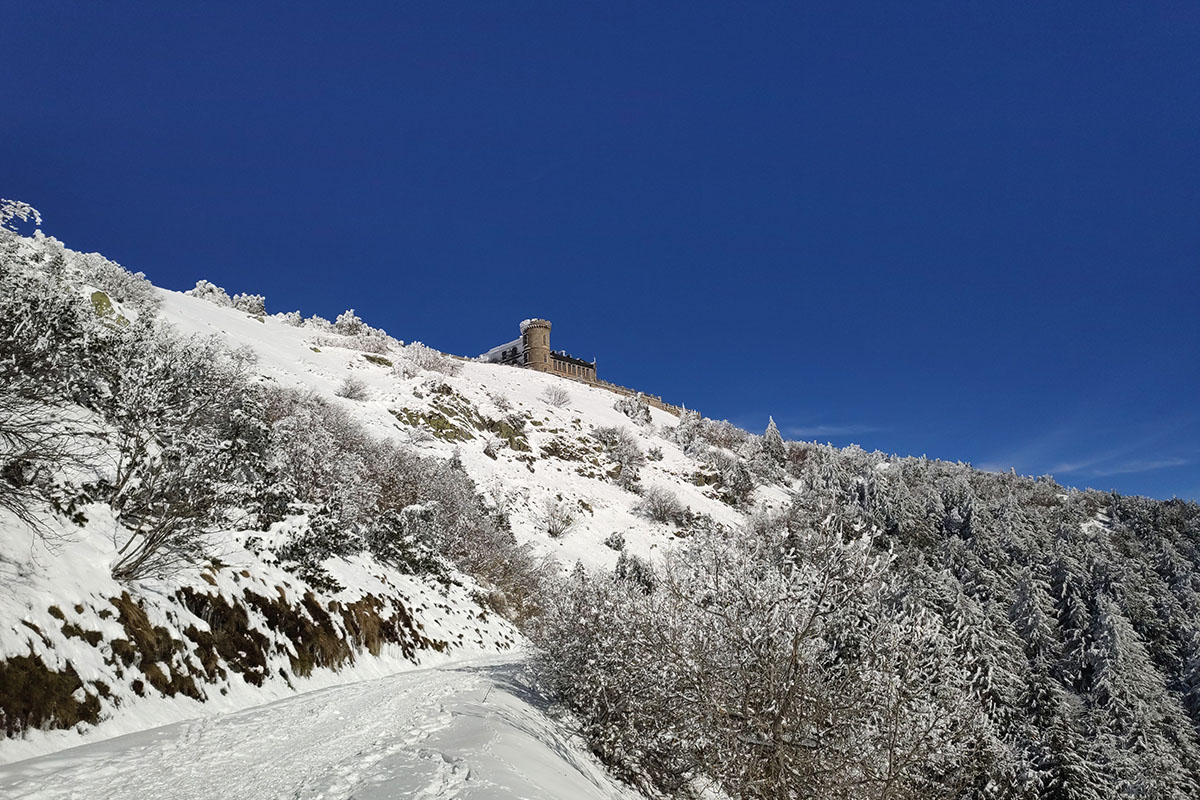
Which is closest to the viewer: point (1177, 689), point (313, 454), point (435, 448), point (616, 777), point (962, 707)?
point (962, 707)

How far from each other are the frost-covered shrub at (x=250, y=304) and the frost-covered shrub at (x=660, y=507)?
139 feet

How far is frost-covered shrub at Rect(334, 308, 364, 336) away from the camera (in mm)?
62344

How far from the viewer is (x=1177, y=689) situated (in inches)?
1927

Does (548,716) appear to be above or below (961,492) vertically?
below

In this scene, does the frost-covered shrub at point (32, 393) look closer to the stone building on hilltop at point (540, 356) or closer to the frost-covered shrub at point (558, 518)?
the frost-covered shrub at point (558, 518)

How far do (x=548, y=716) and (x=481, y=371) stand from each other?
198 ft

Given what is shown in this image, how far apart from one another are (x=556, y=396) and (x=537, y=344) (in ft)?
108

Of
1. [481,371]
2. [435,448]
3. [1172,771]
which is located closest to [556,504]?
[435,448]

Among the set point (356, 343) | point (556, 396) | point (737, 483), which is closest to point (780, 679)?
point (737, 483)

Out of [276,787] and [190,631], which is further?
[190,631]

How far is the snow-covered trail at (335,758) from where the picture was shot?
175 inches

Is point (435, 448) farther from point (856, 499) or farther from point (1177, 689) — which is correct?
point (1177, 689)

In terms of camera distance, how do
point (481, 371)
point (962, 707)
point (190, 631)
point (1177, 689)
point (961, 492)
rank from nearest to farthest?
point (962, 707)
point (190, 631)
point (1177, 689)
point (481, 371)
point (961, 492)

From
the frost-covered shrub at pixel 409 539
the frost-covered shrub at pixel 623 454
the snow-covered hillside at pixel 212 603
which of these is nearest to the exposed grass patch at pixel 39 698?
the snow-covered hillside at pixel 212 603
